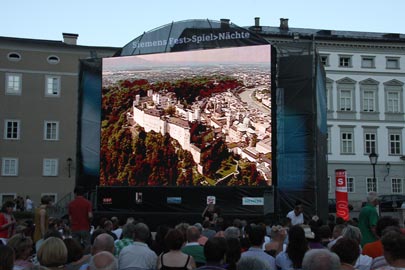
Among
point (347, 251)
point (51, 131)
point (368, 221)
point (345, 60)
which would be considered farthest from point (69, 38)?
point (347, 251)

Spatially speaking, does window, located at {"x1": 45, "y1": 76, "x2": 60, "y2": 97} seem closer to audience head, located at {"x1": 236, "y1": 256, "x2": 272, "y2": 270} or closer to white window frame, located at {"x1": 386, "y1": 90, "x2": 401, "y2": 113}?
white window frame, located at {"x1": 386, "y1": 90, "x2": 401, "y2": 113}

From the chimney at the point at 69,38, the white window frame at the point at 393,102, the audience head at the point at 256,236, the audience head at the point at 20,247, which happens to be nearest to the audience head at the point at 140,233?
the audience head at the point at 256,236

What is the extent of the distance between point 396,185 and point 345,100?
7.99 m

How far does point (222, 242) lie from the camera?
5.45 meters

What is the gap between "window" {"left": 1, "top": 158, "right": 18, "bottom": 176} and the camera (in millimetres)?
40406

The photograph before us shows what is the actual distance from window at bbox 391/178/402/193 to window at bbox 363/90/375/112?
6.01 m

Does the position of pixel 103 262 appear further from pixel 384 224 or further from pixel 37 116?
pixel 37 116

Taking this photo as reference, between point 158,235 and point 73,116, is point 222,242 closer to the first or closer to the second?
point 158,235

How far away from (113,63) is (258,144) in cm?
778

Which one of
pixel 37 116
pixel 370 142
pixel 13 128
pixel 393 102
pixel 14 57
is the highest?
pixel 14 57

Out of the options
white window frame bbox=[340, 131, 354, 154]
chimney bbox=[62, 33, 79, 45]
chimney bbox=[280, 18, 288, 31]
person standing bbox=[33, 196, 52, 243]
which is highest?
chimney bbox=[280, 18, 288, 31]

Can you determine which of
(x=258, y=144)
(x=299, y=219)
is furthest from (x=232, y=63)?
(x=299, y=219)

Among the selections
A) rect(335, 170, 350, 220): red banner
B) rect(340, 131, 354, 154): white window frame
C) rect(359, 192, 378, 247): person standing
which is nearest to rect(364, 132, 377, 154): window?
rect(340, 131, 354, 154): white window frame

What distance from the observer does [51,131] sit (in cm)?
4175
